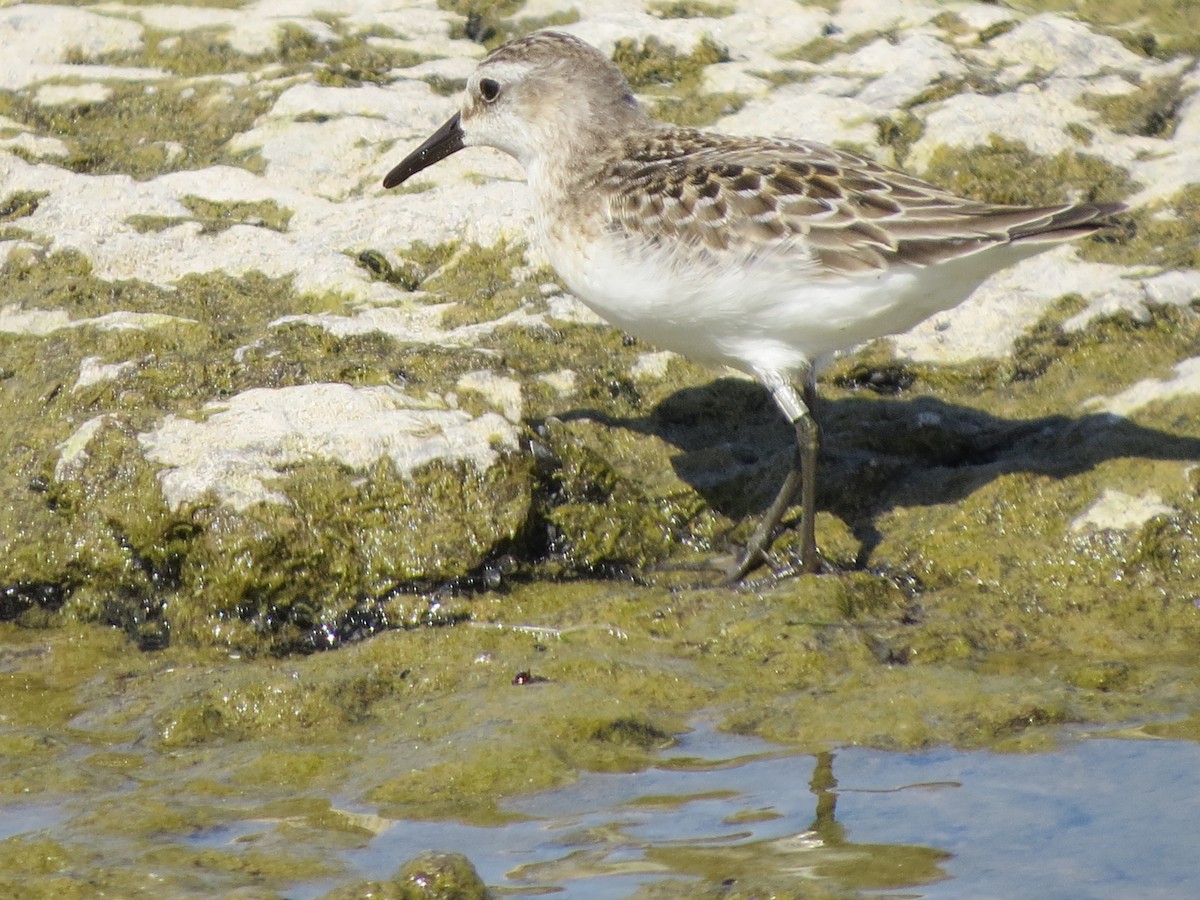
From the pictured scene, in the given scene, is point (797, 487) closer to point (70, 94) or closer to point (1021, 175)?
point (1021, 175)

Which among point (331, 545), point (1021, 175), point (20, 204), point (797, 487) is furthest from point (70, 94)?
point (1021, 175)

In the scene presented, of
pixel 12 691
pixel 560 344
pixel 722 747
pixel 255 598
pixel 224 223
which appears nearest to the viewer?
pixel 722 747

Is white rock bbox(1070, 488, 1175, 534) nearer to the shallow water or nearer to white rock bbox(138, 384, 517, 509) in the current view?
the shallow water

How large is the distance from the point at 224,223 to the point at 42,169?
1.15m

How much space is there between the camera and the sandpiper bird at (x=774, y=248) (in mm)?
5891

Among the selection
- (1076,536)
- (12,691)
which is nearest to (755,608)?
(1076,536)

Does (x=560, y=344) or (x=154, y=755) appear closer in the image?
(x=154, y=755)

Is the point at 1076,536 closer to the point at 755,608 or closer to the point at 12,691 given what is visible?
the point at 755,608

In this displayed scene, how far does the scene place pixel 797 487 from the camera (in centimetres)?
638

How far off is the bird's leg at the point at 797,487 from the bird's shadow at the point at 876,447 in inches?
10.5

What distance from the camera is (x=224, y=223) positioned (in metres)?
8.00

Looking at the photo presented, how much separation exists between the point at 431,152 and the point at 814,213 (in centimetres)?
250

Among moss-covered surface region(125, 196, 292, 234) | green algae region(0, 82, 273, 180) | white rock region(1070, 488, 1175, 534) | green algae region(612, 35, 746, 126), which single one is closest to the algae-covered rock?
white rock region(1070, 488, 1175, 534)

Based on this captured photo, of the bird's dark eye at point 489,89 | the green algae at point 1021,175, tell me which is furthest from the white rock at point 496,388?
the green algae at point 1021,175
